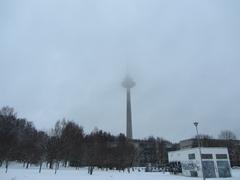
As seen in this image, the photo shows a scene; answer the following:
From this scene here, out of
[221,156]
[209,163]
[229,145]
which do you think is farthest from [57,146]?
[229,145]

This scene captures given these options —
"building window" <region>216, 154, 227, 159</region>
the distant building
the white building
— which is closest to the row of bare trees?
the white building

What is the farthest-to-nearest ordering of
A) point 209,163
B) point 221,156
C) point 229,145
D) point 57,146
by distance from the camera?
point 229,145
point 57,146
point 221,156
point 209,163

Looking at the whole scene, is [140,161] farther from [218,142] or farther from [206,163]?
[206,163]

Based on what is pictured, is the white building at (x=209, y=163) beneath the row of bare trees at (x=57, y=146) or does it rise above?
beneath

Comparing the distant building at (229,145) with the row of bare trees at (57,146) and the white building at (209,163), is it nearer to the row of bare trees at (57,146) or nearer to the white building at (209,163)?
the row of bare trees at (57,146)

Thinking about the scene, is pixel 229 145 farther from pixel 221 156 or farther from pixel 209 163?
pixel 209 163

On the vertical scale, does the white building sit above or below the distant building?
below

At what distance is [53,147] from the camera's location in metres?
70.6

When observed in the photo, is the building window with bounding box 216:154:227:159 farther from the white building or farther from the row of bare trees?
the row of bare trees

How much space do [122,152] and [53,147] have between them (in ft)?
116

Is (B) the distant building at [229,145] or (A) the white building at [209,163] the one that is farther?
(B) the distant building at [229,145]

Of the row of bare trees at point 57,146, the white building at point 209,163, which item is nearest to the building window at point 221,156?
the white building at point 209,163

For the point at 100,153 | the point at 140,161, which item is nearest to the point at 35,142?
the point at 100,153

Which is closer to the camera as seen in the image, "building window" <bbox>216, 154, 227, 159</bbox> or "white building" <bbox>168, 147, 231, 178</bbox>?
"white building" <bbox>168, 147, 231, 178</bbox>
